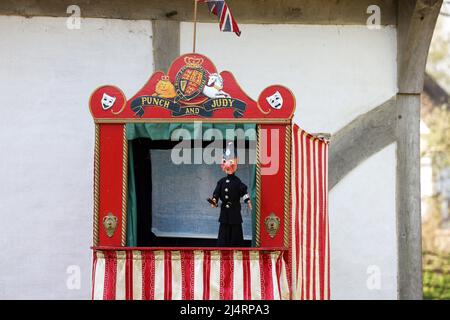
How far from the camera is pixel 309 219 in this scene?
24.8 ft

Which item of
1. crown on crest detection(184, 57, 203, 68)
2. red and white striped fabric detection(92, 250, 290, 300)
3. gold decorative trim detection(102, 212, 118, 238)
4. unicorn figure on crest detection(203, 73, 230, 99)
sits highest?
crown on crest detection(184, 57, 203, 68)

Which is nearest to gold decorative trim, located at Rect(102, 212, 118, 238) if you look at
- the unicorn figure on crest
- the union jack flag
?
the unicorn figure on crest

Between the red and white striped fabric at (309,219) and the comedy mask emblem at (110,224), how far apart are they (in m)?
1.36

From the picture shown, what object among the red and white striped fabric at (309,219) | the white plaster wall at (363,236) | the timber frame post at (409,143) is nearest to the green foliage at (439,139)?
the timber frame post at (409,143)

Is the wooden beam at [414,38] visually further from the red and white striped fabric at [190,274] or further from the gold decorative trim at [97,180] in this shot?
the gold decorative trim at [97,180]

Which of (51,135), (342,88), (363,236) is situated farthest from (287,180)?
(51,135)

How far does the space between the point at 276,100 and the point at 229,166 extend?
0.64m

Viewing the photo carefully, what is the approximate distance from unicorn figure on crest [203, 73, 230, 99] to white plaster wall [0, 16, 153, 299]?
1.34m

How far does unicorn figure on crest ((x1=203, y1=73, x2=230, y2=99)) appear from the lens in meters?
7.40

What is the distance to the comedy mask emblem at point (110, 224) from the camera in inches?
291

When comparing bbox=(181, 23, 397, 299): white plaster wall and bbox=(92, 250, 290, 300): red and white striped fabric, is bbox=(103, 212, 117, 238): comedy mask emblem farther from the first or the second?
bbox=(181, 23, 397, 299): white plaster wall

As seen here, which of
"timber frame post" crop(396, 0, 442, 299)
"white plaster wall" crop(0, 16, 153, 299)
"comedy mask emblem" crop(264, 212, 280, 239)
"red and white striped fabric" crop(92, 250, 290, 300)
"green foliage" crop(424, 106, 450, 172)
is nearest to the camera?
"red and white striped fabric" crop(92, 250, 290, 300)

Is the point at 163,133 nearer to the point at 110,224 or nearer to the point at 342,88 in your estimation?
the point at 110,224
